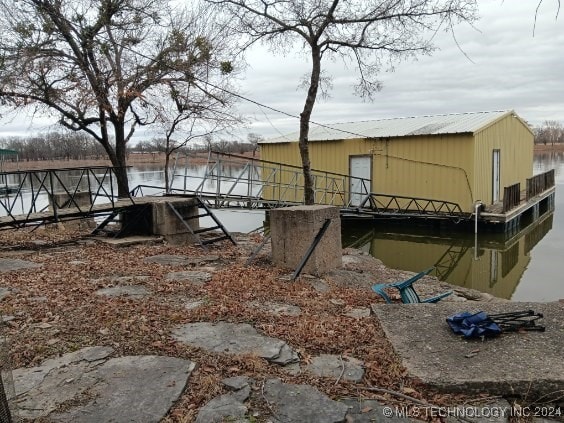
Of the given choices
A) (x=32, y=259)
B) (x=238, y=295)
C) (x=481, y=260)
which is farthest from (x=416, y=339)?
(x=481, y=260)

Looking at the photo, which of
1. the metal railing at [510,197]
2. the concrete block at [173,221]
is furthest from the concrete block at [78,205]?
the metal railing at [510,197]

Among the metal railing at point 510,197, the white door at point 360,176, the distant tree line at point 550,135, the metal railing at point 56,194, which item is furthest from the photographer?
the distant tree line at point 550,135

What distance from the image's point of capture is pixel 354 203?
19297 mm

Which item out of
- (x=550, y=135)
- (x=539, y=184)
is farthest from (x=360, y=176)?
(x=550, y=135)

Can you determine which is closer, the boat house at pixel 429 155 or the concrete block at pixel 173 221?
the concrete block at pixel 173 221

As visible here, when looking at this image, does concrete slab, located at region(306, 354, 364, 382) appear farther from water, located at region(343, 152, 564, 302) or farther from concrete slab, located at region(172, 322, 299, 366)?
water, located at region(343, 152, 564, 302)

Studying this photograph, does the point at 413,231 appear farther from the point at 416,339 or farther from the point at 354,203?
the point at 416,339

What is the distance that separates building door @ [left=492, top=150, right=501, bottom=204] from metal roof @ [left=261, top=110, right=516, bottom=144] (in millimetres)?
1620

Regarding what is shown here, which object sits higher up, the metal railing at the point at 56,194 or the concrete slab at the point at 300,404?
the metal railing at the point at 56,194

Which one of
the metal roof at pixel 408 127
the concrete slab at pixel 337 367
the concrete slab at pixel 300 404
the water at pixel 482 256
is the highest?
the metal roof at pixel 408 127

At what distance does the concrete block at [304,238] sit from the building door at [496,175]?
47.9ft

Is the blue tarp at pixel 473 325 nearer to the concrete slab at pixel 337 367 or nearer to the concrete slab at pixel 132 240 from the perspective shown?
the concrete slab at pixel 337 367

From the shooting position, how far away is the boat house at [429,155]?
55.3 feet

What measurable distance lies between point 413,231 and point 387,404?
1539cm
